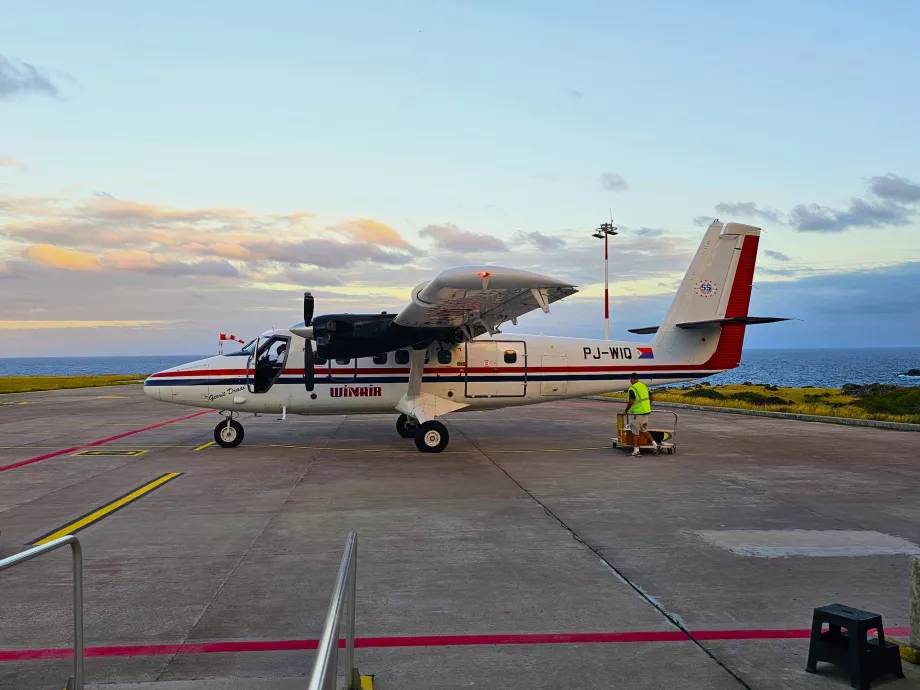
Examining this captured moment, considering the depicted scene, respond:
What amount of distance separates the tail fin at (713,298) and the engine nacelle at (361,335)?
19.9 ft

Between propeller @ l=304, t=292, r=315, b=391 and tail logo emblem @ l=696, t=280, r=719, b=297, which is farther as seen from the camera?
tail logo emblem @ l=696, t=280, r=719, b=297

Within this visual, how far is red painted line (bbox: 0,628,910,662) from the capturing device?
4633 millimetres

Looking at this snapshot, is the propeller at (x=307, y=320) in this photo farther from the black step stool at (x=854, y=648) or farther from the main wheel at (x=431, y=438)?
the black step stool at (x=854, y=648)

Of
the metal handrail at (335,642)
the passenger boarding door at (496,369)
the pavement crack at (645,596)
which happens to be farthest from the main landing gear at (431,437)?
the metal handrail at (335,642)

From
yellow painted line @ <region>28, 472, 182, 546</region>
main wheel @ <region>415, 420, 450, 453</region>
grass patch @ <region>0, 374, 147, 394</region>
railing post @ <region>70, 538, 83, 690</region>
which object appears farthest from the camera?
grass patch @ <region>0, 374, 147, 394</region>

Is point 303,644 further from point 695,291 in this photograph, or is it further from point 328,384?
Answer: point 695,291

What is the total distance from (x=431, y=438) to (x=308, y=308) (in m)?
3.90

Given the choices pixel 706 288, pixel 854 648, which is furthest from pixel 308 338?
pixel 854 648

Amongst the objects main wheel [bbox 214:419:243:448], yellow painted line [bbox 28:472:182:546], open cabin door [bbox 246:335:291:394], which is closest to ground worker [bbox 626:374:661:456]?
open cabin door [bbox 246:335:291:394]

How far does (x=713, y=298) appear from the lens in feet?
55.7

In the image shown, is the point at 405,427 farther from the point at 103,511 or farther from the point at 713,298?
the point at 103,511

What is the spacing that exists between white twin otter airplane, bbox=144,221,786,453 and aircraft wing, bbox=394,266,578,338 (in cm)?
6

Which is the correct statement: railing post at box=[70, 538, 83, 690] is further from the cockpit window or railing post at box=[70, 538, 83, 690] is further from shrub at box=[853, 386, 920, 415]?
shrub at box=[853, 386, 920, 415]

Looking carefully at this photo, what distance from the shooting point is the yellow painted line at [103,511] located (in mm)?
7782
